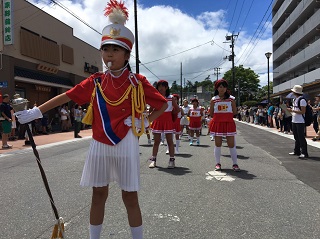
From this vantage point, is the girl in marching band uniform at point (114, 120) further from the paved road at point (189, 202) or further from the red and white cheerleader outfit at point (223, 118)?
the red and white cheerleader outfit at point (223, 118)

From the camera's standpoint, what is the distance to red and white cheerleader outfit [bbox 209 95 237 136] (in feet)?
22.4

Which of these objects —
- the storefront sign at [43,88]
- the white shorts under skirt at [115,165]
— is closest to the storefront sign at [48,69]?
the storefront sign at [43,88]

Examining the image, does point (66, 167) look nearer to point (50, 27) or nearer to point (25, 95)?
point (25, 95)

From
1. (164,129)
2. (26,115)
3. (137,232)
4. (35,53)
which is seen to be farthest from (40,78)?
(137,232)

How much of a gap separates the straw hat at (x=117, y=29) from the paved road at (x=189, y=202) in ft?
6.45

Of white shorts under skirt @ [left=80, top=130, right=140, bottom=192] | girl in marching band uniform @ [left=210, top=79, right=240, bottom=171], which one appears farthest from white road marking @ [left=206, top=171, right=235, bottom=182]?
white shorts under skirt @ [left=80, top=130, right=140, bottom=192]

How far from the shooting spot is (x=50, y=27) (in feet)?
80.7

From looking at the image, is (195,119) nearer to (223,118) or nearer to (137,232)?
(223,118)

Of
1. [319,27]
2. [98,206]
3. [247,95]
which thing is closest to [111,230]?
[98,206]

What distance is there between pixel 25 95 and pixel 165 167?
17245 mm

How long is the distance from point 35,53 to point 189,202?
66.5 ft

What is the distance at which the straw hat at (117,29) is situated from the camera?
9.13 ft

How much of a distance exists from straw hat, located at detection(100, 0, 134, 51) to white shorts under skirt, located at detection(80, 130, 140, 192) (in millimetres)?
805

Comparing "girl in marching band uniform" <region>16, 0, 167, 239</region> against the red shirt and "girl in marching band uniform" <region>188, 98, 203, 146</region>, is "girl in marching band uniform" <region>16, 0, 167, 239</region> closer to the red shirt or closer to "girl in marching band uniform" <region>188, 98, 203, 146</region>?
the red shirt
